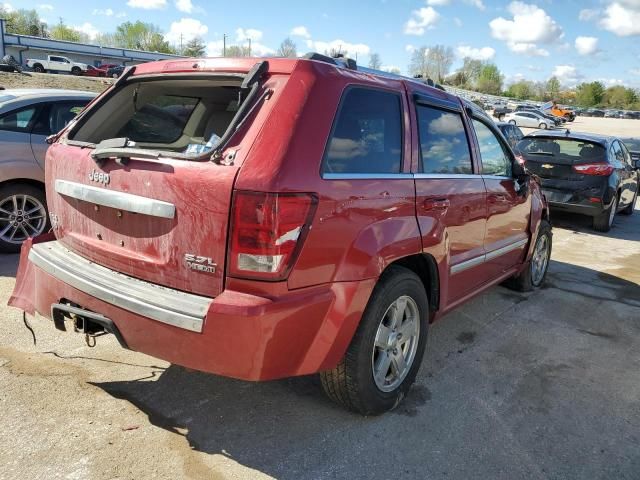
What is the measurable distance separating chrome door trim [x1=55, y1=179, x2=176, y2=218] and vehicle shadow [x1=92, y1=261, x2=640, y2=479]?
117 centimetres

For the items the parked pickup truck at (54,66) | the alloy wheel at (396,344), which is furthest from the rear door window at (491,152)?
the parked pickup truck at (54,66)

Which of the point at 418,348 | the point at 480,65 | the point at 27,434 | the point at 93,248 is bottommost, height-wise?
the point at 27,434

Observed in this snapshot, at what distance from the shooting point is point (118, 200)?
277 centimetres

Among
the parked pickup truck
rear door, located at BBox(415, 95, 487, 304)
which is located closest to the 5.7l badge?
rear door, located at BBox(415, 95, 487, 304)

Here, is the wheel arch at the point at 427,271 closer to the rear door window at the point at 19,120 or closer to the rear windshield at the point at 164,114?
the rear windshield at the point at 164,114

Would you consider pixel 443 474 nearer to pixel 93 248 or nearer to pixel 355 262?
pixel 355 262

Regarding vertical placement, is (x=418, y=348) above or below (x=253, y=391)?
above

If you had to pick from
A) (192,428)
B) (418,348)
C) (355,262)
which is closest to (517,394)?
(418,348)

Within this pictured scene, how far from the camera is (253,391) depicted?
11.1ft

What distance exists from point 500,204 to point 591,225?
6.88 metres

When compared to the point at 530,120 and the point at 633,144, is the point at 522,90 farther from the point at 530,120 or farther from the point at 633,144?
the point at 633,144

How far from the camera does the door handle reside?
3.27 meters

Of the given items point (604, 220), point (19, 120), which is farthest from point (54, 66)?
point (604, 220)

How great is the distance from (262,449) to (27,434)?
1201 millimetres
